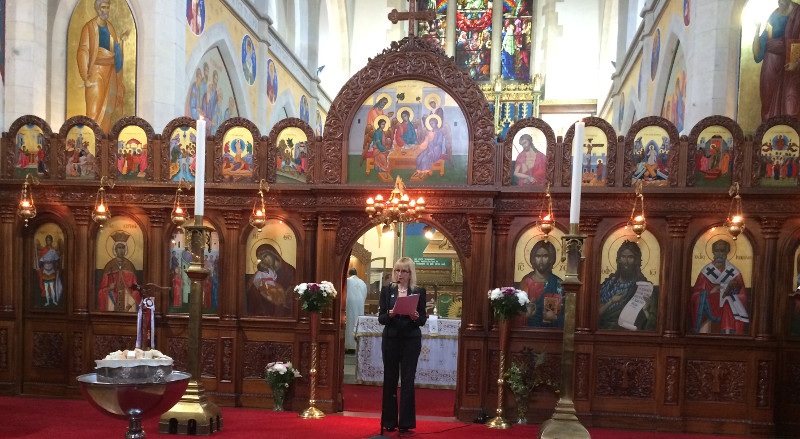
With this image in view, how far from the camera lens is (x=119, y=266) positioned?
9.65 m

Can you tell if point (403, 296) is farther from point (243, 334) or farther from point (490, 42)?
point (490, 42)

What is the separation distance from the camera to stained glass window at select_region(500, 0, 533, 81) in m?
24.9

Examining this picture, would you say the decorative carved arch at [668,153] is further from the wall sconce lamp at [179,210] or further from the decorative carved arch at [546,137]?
the wall sconce lamp at [179,210]

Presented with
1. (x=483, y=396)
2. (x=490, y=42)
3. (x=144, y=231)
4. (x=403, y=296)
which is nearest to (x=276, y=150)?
(x=144, y=231)

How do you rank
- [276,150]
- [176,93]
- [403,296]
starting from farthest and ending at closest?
[176,93], [276,150], [403,296]

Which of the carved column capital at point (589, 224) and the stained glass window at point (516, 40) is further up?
the stained glass window at point (516, 40)

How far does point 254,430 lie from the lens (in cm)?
779

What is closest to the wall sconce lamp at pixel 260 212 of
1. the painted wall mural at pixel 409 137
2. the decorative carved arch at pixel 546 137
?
the painted wall mural at pixel 409 137

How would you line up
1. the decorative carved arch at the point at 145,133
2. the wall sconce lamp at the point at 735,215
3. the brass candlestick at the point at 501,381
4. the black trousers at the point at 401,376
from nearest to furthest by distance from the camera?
the black trousers at the point at 401,376 → the wall sconce lamp at the point at 735,215 → the brass candlestick at the point at 501,381 → the decorative carved arch at the point at 145,133

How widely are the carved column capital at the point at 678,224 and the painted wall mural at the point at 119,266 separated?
7.94m

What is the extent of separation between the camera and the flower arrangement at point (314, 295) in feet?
27.8

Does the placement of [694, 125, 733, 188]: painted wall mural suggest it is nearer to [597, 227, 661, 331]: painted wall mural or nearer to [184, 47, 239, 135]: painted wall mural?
[597, 227, 661, 331]: painted wall mural

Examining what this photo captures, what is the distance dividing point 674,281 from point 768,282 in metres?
1.23

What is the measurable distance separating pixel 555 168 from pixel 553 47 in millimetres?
17135
